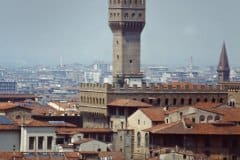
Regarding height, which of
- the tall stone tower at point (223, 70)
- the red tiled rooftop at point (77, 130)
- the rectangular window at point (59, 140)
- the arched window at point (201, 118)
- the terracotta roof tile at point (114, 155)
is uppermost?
the tall stone tower at point (223, 70)

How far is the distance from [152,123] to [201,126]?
24.3ft

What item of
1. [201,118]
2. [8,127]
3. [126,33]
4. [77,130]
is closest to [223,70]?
[126,33]

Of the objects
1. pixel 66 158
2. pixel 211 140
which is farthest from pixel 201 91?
pixel 66 158

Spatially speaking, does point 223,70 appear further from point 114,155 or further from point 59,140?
point 114,155

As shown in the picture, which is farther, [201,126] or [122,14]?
[122,14]

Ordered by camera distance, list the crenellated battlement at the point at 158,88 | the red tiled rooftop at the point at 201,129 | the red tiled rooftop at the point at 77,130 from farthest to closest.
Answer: the crenellated battlement at the point at 158,88 → the red tiled rooftop at the point at 77,130 → the red tiled rooftop at the point at 201,129

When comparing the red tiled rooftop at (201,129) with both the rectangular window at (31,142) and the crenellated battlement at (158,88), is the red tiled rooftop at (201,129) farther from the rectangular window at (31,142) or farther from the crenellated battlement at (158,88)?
the crenellated battlement at (158,88)

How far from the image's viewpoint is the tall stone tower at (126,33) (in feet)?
376

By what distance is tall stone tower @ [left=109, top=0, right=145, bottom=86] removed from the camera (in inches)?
4508

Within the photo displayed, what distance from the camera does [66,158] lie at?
7656 cm

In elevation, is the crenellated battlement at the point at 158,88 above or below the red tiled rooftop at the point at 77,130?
above

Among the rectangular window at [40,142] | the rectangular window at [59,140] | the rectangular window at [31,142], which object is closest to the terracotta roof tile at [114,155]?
the rectangular window at [40,142]

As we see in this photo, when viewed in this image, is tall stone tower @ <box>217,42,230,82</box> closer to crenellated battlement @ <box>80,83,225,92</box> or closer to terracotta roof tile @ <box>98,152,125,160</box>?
crenellated battlement @ <box>80,83,225,92</box>

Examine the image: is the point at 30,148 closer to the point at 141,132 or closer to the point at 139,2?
the point at 141,132
